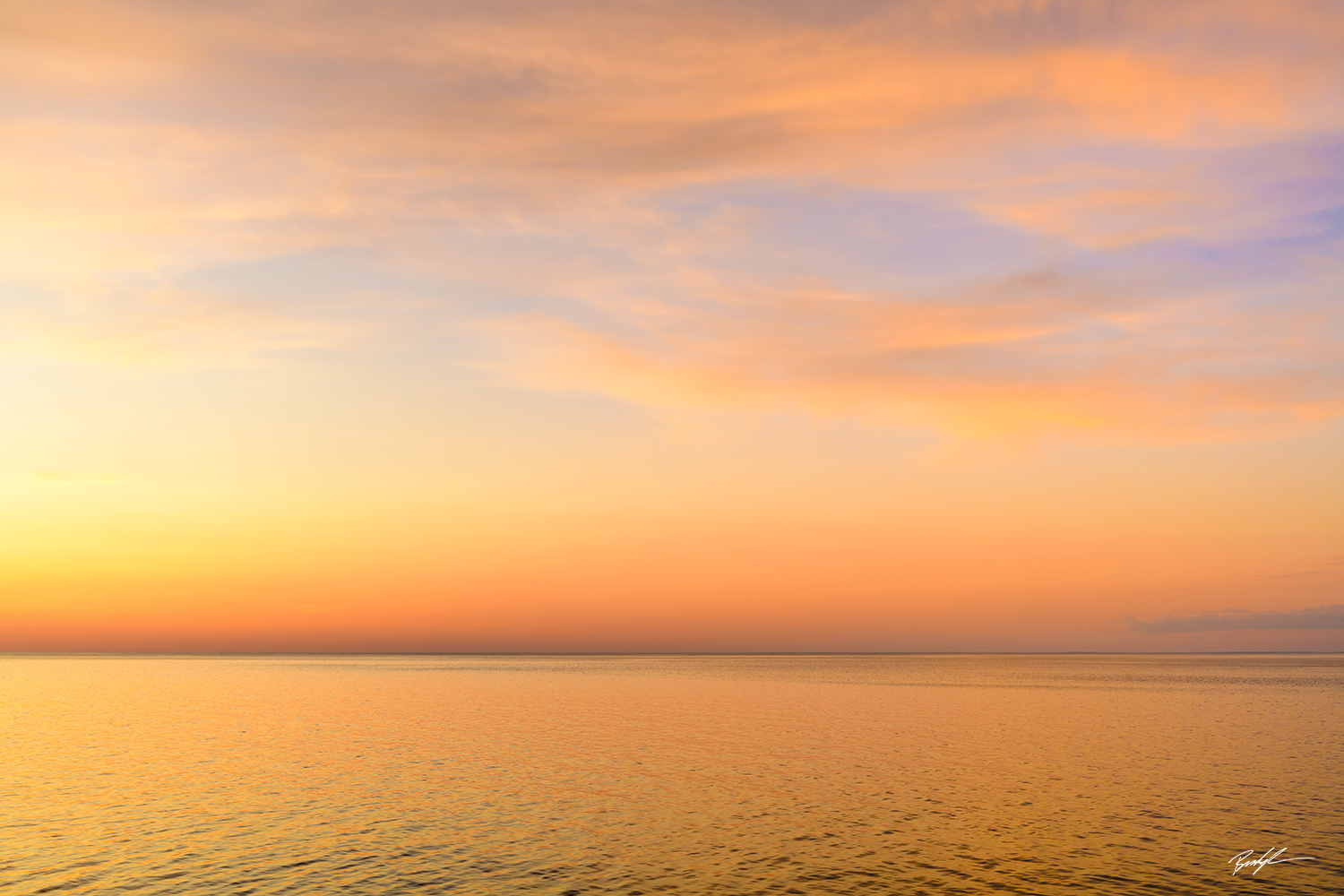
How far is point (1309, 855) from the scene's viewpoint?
116 feet

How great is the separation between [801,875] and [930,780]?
2450cm

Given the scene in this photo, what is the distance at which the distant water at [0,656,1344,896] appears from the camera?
33.2 meters

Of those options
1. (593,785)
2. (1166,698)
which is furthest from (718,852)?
(1166,698)

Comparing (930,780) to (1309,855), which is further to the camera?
(930,780)

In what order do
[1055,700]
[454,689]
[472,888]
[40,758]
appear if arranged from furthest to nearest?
[454,689], [1055,700], [40,758], [472,888]

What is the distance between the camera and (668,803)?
155 ft

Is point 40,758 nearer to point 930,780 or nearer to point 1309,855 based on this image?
point 930,780
